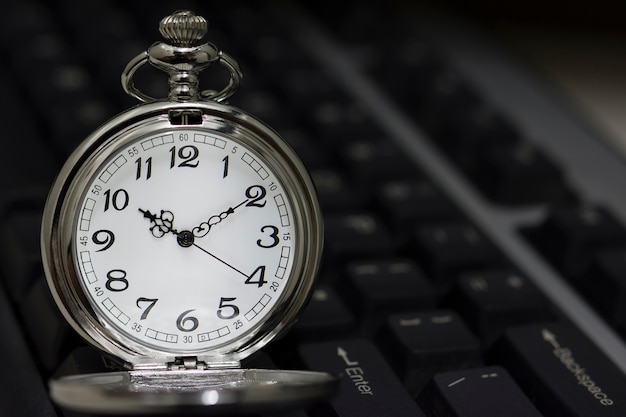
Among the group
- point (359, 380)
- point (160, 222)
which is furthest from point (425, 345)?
point (160, 222)

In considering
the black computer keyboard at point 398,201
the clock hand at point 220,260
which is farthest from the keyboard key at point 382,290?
the clock hand at point 220,260

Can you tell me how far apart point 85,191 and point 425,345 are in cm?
19

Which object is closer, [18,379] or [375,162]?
[18,379]

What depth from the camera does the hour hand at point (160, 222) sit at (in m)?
0.46

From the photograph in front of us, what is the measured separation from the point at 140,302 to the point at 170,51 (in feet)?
0.38

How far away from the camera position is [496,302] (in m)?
0.55

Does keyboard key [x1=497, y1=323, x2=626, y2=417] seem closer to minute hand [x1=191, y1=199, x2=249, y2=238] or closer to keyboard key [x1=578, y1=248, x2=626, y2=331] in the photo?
keyboard key [x1=578, y1=248, x2=626, y2=331]

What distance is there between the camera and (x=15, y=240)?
58 cm

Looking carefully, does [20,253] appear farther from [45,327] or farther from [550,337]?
[550,337]

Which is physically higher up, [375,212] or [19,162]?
[19,162]

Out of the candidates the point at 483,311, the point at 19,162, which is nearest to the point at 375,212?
the point at 483,311

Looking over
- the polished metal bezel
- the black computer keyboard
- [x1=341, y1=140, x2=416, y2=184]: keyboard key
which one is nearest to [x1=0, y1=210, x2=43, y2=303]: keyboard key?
the black computer keyboard

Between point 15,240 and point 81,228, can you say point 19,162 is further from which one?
point 81,228

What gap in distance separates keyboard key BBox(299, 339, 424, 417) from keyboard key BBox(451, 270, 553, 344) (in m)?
0.07
